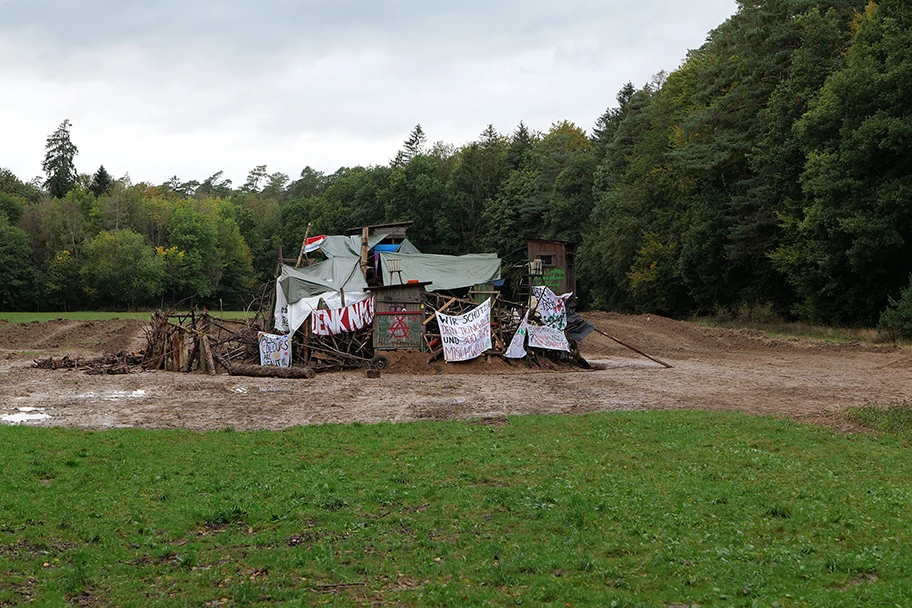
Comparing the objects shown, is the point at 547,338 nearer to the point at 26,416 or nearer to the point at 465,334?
the point at 465,334

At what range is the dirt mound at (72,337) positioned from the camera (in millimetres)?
33156

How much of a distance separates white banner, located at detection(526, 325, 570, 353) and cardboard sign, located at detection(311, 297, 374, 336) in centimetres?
550

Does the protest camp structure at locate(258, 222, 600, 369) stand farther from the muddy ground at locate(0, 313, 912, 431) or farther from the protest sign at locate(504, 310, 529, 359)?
the muddy ground at locate(0, 313, 912, 431)

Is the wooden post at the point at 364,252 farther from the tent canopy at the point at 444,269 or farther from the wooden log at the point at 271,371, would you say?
the wooden log at the point at 271,371

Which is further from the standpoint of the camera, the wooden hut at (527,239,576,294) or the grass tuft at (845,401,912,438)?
the wooden hut at (527,239,576,294)

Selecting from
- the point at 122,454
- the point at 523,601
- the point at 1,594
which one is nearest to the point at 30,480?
the point at 122,454

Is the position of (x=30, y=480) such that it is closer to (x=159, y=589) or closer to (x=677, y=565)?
(x=159, y=589)

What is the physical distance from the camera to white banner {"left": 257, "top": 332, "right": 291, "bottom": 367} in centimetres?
2484

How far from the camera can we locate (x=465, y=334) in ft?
84.3

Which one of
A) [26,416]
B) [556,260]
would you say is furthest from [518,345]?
[556,260]

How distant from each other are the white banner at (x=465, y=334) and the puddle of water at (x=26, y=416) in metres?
12.7

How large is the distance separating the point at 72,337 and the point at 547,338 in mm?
23906

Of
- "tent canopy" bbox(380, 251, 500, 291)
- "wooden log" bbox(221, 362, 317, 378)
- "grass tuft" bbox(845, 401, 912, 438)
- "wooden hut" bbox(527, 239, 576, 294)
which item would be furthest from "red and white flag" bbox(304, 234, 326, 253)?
"grass tuft" bbox(845, 401, 912, 438)

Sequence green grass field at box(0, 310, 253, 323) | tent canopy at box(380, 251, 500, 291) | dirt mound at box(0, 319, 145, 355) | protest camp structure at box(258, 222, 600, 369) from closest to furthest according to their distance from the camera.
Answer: protest camp structure at box(258, 222, 600, 369) < tent canopy at box(380, 251, 500, 291) < dirt mound at box(0, 319, 145, 355) < green grass field at box(0, 310, 253, 323)
